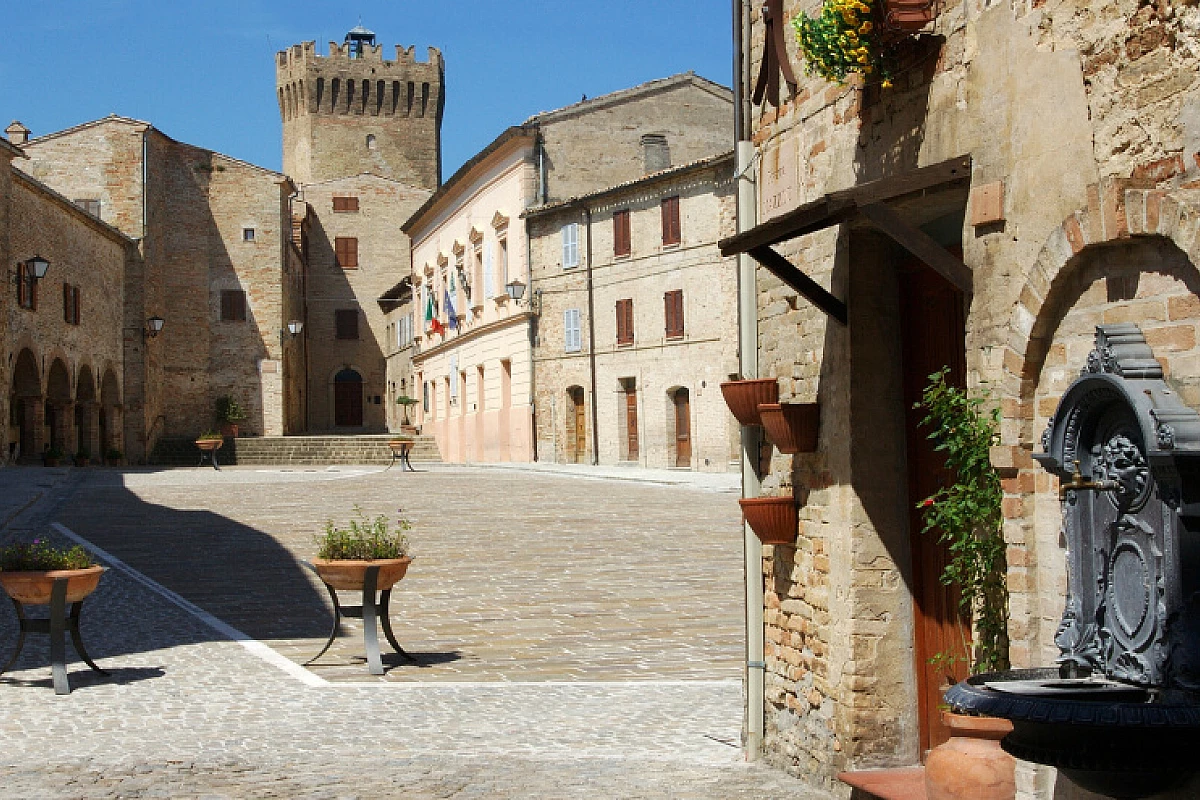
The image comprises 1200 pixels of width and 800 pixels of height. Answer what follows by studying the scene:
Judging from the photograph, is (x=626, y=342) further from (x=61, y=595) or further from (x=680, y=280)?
(x=61, y=595)

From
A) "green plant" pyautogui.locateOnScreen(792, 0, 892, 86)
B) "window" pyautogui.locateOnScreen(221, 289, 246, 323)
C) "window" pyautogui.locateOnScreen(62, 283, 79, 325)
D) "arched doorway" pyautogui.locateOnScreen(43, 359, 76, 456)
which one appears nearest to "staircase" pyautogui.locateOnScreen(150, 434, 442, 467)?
"arched doorway" pyautogui.locateOnScreen(43, 359, 76, 456)

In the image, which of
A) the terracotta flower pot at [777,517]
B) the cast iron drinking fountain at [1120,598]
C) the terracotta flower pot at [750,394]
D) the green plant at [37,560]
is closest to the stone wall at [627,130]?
the green plant at [37,560]

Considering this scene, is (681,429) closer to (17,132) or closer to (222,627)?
(222,627)

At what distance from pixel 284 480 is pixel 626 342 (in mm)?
10066

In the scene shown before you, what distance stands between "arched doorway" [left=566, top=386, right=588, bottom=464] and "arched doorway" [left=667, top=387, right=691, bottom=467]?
13.4 feet

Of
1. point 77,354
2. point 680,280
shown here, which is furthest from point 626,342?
point 77,354

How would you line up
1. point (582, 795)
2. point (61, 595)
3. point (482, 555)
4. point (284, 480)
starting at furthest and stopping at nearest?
point (284, 480), point (482, 555), point (61, 595), point (582, 795)

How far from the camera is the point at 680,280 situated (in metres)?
33.8

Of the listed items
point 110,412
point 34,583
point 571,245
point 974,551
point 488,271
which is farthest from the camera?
point 110,412

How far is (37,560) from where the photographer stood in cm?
923

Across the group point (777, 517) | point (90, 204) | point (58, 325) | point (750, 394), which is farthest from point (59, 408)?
point (777, 517)

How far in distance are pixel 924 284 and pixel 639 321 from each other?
2884 centimetres

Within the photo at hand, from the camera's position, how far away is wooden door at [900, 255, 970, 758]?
621 cm

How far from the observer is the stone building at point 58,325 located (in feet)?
110
